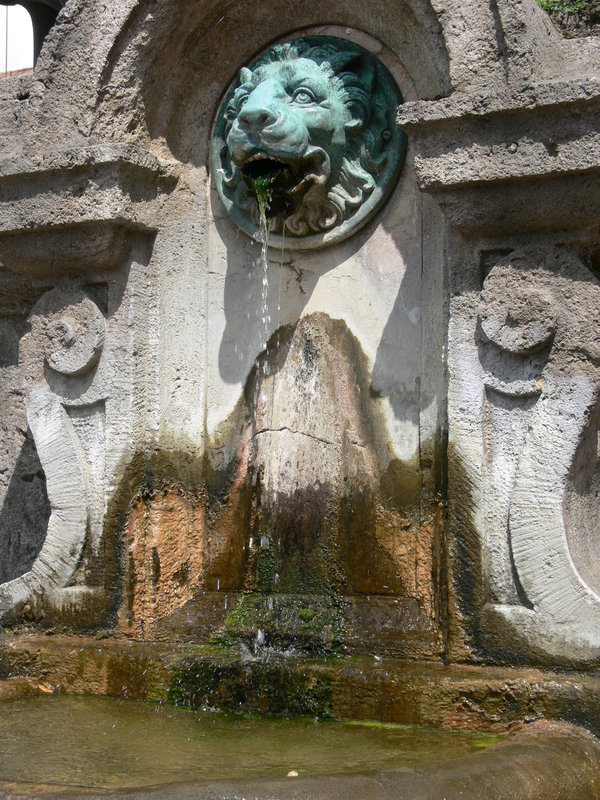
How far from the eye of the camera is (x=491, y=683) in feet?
11.6

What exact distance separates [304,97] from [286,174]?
0.28m

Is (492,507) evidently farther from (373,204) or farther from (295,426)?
(373,204)

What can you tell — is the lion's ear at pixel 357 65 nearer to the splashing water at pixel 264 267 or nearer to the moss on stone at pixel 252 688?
the splashing water at pixel 264 267

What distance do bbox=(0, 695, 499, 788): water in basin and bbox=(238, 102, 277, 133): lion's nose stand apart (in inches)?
78.1

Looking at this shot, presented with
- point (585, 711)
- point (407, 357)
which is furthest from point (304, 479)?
point (585, 711)

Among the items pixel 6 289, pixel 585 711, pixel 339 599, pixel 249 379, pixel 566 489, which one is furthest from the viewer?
pixel 6 289

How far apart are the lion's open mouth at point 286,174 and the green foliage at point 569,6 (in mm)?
898

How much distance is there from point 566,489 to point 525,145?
3.46 feet

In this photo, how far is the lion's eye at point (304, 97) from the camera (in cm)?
425

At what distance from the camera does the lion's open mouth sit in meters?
4.24

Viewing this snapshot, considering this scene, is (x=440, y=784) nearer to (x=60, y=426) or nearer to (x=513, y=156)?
(x=513, y=156)

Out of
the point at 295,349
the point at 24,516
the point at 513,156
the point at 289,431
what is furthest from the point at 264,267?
the point at 24,516

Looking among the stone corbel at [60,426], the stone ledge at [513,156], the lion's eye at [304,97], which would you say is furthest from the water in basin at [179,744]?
the lion's eye at [304,97]

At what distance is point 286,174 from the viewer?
4.25 metres
